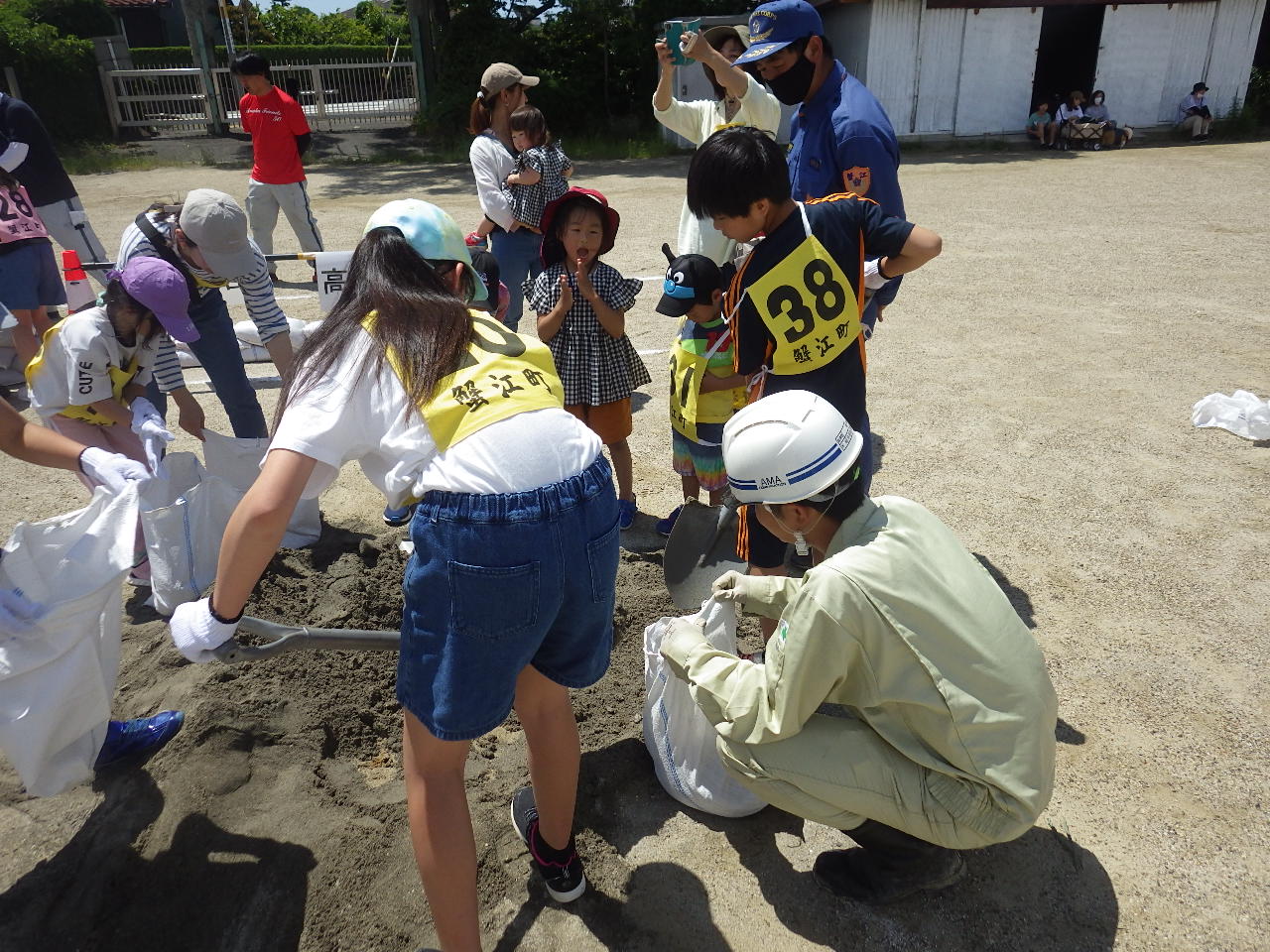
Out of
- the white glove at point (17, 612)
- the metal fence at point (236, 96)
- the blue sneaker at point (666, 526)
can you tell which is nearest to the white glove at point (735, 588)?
the blue sneaker at point (666, 526)

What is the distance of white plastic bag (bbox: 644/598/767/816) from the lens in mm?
2389

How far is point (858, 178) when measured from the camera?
3.13 meters

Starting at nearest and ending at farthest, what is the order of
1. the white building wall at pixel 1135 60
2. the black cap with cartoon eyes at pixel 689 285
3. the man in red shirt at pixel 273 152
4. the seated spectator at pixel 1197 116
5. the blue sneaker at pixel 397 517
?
the black cap with cartoon eyes at pixel 689 285
the blue sneaker at pixel 397 517
the man in red shirt at pixel 273 152
the seated spectator at pixel 1197 116
the white building wall at pixel 1135 60

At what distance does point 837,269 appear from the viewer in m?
2.55

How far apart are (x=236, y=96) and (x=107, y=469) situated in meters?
20.8

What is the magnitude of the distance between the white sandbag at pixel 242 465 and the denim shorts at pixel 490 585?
6.83ft

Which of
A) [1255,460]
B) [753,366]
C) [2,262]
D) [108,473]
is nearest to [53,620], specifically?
[108,473]

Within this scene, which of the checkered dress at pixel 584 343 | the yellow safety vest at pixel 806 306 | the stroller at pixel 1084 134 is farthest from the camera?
the stroller at pixel 1084 134

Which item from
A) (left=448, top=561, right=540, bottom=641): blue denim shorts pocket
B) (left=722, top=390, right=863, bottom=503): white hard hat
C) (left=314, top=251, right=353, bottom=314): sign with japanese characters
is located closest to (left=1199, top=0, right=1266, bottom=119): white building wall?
(left=314, top=251, right=353, bottom=314): sign with japanese characters

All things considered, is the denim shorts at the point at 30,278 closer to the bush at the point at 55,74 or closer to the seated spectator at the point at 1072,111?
the bush at the point at 55,74

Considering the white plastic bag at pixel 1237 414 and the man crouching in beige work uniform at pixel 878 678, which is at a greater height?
the man crouching in beige work uniform at pixel 878 678

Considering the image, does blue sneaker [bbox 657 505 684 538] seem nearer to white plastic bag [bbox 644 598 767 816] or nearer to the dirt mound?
the dirt mound

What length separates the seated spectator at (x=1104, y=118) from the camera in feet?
50.9

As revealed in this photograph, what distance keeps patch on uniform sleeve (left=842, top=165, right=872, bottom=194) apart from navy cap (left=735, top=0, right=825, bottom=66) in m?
0.51
